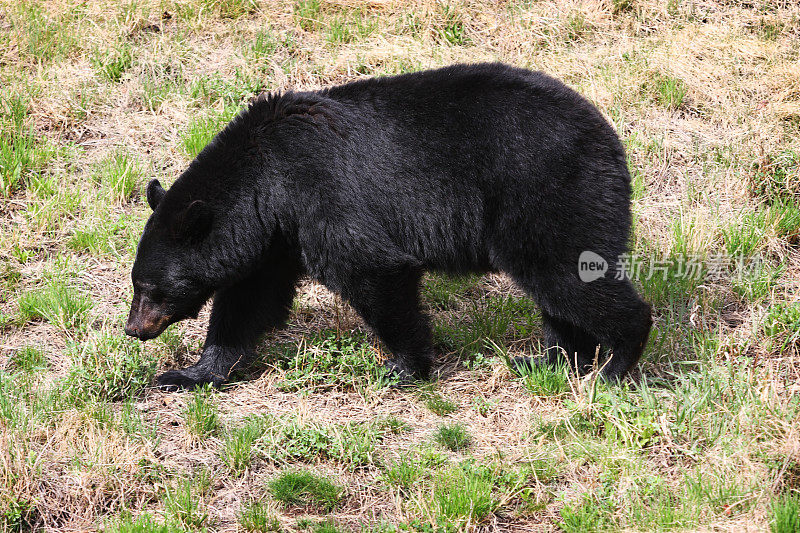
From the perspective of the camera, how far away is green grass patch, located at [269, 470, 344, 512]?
423 centimetres

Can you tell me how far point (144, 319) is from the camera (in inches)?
200

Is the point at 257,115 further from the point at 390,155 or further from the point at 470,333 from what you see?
the point at 470,333

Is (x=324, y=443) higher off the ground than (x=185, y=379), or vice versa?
(x=324, y=443)

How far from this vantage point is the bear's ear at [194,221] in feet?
15.7

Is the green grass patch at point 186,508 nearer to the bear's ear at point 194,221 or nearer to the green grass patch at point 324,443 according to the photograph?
the green grass patch at point 324,443

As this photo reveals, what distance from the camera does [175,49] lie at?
25.8 feet

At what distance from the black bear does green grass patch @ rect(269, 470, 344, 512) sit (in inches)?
42.5

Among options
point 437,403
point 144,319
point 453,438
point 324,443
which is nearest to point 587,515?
point 453,438

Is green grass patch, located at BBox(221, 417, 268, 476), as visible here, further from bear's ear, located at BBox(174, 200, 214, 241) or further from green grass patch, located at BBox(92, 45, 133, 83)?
green grass patch, located at BBox(92, 45, 133, 83)

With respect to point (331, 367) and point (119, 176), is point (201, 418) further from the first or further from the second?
point (119, 176)

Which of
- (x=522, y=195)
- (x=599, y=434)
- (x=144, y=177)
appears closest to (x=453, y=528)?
(x=599, y=434)

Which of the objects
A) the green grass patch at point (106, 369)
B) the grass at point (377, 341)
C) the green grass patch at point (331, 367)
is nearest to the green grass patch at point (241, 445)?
the grass at point (377, 341)

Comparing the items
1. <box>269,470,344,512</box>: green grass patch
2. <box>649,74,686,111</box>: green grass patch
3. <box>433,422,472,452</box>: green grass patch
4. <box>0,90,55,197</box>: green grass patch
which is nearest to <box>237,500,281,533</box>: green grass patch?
<box>269,470,344,512</box>: green grass patch

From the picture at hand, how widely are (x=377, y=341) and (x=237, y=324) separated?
881mm
